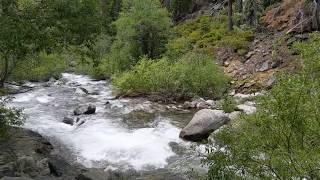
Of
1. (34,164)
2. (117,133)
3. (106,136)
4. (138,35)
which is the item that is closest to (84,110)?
(117,133)

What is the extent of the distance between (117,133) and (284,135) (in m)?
13.1

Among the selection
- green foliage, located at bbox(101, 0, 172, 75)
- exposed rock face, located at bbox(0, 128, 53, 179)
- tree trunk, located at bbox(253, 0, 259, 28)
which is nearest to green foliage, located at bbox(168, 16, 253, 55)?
tree trunk, located at bbox(253, 0, 259, 28)

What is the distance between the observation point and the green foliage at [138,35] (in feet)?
134

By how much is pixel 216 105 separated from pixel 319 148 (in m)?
19.1

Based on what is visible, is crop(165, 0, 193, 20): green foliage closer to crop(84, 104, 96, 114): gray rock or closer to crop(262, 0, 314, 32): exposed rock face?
crop(262, 0, 314, 32): exposed rock face

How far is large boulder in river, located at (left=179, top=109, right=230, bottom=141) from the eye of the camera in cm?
2066

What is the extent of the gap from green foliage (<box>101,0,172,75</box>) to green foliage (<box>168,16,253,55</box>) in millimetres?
1752

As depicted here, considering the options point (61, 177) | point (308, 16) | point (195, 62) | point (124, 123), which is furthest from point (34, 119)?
point (308, 16)

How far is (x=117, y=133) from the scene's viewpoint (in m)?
21.8

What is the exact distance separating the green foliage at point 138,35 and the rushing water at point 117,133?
370 inches

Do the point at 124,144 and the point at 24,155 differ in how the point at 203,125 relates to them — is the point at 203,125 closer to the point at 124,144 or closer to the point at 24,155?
the point at 124,144

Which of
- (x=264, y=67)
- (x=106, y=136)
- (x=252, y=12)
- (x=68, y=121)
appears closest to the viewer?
(x=106, y=136)

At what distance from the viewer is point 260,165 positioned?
992cm

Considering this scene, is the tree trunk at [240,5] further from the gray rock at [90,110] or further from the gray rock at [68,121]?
the gray rock at [68,121]
